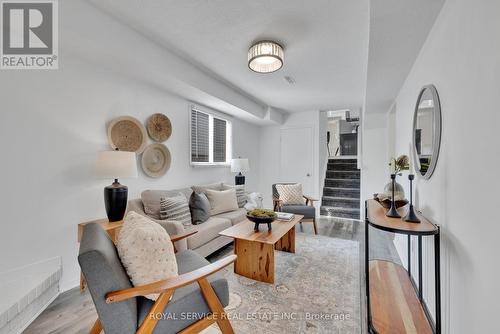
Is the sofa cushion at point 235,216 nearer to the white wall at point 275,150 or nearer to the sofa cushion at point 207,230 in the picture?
the sofa cushion at point 207,230

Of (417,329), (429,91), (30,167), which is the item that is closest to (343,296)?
(417,329)

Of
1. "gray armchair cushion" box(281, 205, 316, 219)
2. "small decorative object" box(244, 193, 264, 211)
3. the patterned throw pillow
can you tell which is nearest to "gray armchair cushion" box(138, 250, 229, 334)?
the patterned throw pillow

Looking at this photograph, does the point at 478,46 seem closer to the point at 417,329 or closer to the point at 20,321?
the point at 417,329

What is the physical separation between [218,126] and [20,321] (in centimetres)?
345

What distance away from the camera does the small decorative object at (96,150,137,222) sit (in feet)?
6.73

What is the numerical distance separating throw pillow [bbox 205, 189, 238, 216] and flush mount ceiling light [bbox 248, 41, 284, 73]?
185 centimetres

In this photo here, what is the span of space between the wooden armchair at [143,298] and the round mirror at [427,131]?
161 cm

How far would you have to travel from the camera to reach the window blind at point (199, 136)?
361 cm

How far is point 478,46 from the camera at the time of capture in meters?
1.02

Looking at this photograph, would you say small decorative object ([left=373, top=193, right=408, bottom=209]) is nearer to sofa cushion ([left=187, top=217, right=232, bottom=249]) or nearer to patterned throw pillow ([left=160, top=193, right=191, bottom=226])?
sofa cushion ([left=187, top=217, right=232, bottom=249])

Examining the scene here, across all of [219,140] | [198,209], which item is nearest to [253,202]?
[198,209]

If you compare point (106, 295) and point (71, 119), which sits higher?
point (71, 119)

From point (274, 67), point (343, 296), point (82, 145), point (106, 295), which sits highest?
point (274, 67)

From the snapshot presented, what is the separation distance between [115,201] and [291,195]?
2799 mm
